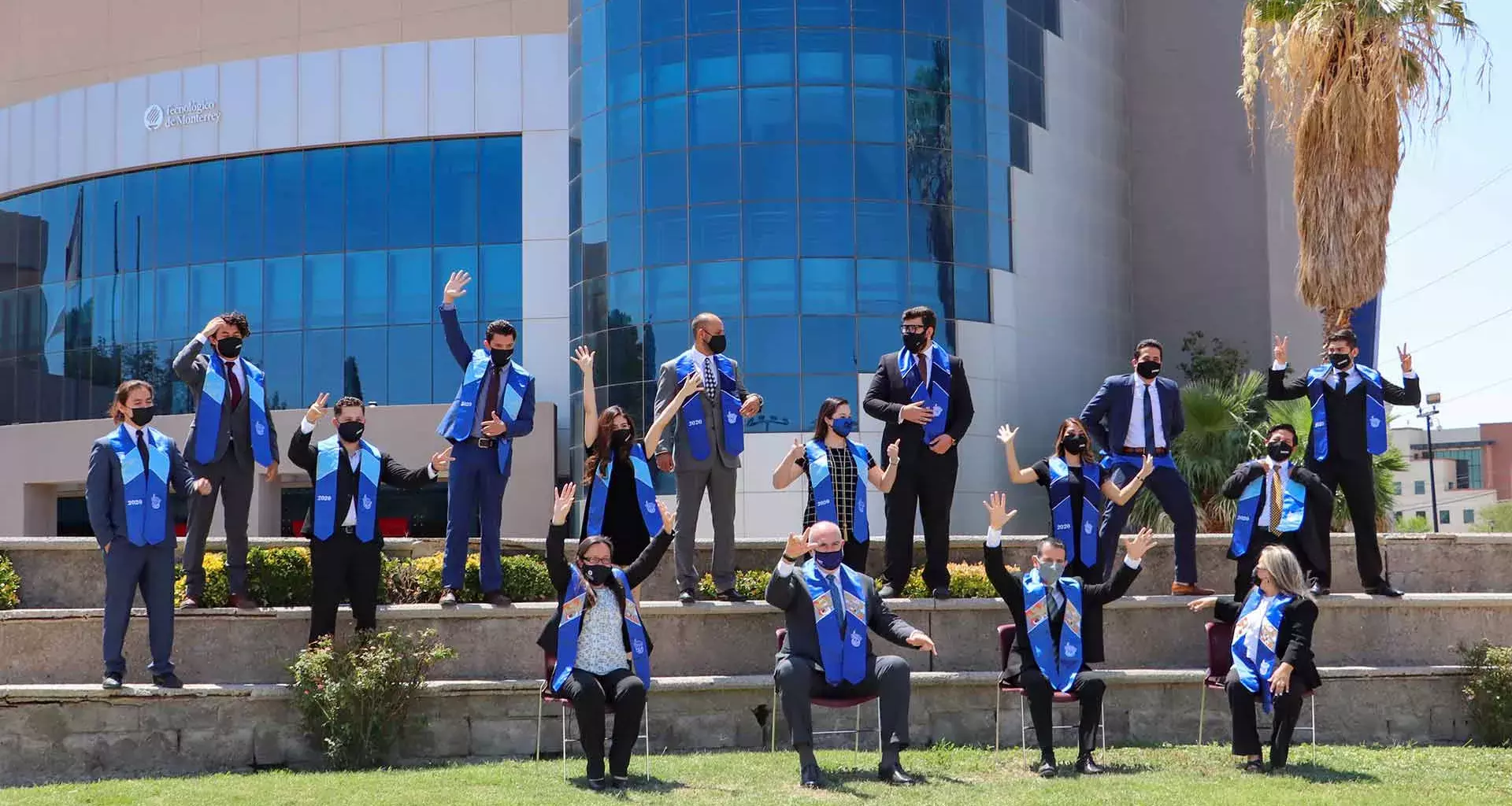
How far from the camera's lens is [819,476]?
437 inches

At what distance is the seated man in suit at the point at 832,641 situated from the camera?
9.17 meters

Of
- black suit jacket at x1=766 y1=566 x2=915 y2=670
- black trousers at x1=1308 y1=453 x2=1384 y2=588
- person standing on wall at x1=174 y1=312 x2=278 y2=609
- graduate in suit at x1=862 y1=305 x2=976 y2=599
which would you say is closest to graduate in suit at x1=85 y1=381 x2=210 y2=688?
person standing on wall at x1=174 y1=312 x2=278 y2=609

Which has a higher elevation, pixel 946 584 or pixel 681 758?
pixel 946 584

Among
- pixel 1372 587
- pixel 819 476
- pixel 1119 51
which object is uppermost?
pixel 1119 51

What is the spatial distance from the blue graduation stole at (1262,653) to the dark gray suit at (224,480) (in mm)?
7058

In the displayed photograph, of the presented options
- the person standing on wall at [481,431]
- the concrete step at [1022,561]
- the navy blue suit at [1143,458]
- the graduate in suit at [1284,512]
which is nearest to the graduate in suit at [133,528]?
the concrete step at [1022,561]

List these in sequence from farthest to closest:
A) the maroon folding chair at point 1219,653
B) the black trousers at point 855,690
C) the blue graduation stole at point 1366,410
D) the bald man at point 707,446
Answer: the blue graduation stole at point 1366,410, the bald man at point 707,446, the maroon folding chair at point 1219,653, the black trousers at point 855,690

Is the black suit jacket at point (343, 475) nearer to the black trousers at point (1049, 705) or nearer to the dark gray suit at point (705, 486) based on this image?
the dark gray suit at point (705, 486)

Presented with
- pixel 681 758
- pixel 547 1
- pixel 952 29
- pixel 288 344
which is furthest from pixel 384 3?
pixel 681 758

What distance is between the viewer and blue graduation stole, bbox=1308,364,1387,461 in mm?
11984

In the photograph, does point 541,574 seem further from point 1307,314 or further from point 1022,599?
point 1307,314

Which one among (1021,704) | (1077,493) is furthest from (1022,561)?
(1021,704)

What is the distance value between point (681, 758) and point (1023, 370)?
14.6 metres

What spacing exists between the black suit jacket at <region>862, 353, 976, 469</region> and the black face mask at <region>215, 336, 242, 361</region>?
4.76m
